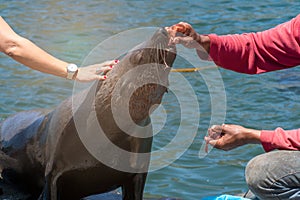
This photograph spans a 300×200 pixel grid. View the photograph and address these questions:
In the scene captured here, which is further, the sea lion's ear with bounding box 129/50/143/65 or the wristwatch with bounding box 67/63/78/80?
the wristwatch with bounding box 67/63/78/80

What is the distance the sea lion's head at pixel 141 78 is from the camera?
380 centimetres

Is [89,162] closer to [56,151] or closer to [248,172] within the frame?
[56,151]

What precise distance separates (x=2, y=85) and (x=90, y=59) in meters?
1.23

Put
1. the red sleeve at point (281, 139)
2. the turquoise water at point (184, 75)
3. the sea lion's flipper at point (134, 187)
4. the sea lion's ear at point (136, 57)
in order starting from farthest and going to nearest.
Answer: the turquoise water at point (184, 75) → the sea lion's flipper at point (134, 187) → the sea lion's ear at point (136, 57) → the red sleeve at point (281, 139)

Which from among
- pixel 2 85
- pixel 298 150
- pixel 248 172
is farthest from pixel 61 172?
pixel 2 85

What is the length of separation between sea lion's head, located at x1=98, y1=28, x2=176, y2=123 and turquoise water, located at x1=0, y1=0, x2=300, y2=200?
174 centimetres

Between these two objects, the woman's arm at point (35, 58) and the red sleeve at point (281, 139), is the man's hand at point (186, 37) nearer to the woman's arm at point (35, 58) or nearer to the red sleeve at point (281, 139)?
the woman's arm at point (35, 58)

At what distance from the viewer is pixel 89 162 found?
4.24m

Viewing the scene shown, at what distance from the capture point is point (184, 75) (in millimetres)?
8625

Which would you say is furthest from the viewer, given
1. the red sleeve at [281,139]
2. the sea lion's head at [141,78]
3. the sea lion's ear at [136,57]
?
the sea lion's ear at [136,57]

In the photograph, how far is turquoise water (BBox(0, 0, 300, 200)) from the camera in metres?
6.03

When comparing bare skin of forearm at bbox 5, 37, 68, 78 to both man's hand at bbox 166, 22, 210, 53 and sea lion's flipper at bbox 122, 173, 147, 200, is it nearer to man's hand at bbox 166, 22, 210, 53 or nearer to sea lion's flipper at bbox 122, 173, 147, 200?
man's hand at bbox 166, 22, 210, 53

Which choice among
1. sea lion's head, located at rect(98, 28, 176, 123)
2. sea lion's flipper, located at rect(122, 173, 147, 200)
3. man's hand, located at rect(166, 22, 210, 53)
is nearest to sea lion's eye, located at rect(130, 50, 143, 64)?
sea lion's head, located at rect(98, 28, 176, 123)

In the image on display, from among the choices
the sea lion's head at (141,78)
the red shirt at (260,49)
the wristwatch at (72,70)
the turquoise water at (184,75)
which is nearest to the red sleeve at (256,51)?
the red shirt at (260,49)
